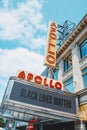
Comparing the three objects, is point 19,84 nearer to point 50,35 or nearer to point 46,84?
point 46,84

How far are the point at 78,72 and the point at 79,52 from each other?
96.7 inches

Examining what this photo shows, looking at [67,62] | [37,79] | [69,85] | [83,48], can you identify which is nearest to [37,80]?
[37,79]

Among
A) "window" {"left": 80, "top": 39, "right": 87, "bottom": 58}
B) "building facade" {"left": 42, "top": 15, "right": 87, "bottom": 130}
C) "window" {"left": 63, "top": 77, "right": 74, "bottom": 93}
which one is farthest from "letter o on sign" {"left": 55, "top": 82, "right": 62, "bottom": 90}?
"window" {"left": 80, "top": 39, "right": 87, "bottom": 58}

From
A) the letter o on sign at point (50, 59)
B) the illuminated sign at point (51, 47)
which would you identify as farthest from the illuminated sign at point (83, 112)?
the letter o on sign at point (50, 59)

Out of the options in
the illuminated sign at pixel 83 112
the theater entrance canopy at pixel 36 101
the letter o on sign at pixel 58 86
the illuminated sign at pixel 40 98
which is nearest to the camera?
the theater entrance canopy at pixel 36 101

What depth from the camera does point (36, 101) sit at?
10750 millimetres

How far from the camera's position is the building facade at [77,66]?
1209 centimetres

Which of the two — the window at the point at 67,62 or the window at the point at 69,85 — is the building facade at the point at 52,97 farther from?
the window at the point at 67,62

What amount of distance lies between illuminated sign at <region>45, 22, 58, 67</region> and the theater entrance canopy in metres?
4.35

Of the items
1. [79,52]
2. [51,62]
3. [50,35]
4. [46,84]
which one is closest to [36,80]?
[46,84]

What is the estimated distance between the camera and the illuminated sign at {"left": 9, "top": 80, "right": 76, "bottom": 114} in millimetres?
10349

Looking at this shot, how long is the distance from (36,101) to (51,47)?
780 centimetres

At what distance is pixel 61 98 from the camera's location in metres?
12.0

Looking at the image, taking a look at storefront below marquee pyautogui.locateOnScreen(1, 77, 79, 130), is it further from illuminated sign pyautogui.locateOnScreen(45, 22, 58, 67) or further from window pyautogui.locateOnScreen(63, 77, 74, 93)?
illuminated sign pyautogui.locateOnScreen(45, 22, 58, 67)
